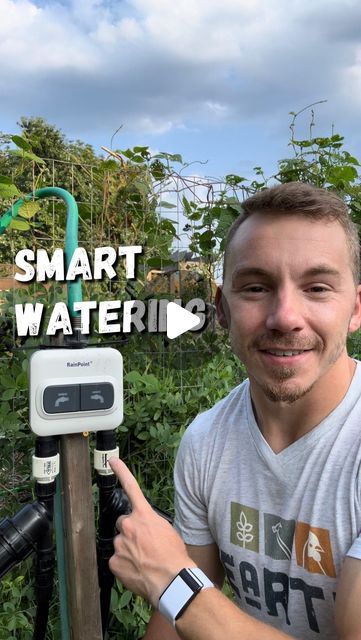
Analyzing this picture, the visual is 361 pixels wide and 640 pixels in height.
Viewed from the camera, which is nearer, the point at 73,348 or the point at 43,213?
the point at 73,348

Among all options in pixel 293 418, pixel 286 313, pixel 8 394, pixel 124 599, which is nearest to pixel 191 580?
pixel 293 418

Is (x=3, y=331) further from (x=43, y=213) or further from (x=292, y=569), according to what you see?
(x=292, y=569)

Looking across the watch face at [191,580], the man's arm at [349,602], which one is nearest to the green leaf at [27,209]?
the watch face at [191,580]

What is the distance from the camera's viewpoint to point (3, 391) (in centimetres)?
212

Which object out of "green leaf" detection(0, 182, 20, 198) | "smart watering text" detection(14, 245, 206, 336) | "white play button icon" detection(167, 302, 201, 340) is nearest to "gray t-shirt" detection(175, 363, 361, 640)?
"smart watering text" detection(14, 245, 206, 336)

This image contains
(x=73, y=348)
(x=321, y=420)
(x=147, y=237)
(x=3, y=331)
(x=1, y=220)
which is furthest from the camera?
(x=147, y=237)

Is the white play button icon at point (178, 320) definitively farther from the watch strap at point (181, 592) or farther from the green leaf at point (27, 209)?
the watch strap at point (181, 592)

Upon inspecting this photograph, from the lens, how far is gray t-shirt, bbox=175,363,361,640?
3.29ft

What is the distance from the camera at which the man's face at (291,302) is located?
1.05m

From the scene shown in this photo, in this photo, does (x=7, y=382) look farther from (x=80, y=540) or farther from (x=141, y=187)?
(x=141, y=187)

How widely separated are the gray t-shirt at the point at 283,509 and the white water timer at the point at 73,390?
30 cm

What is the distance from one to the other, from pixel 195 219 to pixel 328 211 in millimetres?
1836

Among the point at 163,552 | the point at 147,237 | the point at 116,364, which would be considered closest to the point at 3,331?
the point at 147,237

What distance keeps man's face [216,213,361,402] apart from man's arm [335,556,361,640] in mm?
296
